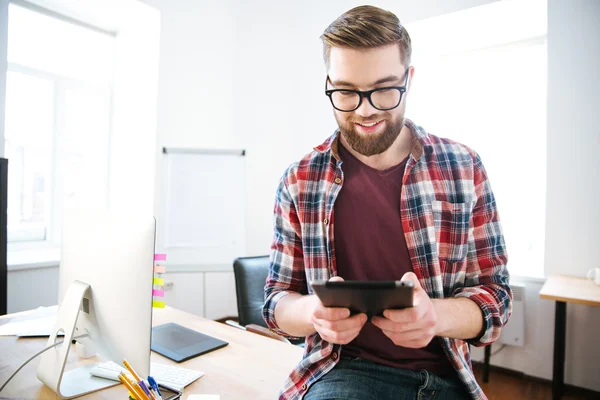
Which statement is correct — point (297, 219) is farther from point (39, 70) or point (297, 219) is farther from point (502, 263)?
point (39, 70)

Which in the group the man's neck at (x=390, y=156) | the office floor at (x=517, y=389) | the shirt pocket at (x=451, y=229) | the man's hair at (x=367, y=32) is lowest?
the office floor at (x=517, y=389)

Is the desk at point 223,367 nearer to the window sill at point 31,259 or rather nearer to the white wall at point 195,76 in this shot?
the window sill at point 31,259

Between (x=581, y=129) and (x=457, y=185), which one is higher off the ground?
(x=581, y=129)

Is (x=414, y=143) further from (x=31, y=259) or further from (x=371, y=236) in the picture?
(x=31, y=259)

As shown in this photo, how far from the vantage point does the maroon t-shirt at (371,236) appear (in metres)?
0.95

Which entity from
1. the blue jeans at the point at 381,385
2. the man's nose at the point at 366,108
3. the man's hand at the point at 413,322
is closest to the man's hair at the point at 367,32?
the man's nose at the point at 366,108

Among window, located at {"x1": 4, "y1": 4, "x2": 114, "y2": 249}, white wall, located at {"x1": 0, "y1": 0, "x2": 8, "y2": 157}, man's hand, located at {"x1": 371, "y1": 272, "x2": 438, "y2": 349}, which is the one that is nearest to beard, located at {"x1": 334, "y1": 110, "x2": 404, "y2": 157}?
man's hand, located at {"x1": 371, "y1": 272, "x2": 438, "y2": 349}

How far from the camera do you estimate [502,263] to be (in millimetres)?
970

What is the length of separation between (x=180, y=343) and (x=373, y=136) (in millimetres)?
991

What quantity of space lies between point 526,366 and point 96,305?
9.93ft

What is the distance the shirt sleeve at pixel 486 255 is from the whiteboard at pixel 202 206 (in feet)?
9.54

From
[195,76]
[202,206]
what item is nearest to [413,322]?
[202,206]

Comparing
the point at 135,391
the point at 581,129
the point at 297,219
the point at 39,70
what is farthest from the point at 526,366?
the point at 39,70

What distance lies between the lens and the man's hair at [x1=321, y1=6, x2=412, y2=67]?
951mm
